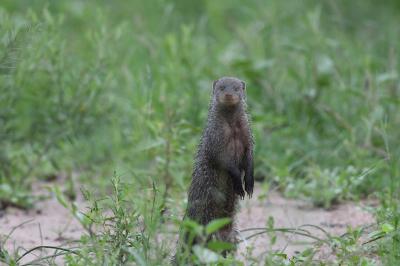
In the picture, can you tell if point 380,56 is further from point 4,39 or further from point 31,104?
point 4,39

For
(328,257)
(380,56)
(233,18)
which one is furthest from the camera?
(233,18)

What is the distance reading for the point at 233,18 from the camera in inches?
365

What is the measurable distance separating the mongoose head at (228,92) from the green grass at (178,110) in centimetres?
68

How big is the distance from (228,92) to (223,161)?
35 centimetres

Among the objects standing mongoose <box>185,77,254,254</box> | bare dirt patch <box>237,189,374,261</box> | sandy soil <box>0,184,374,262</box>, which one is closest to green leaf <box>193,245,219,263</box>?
standing mongoose <box>185,77,254,254</box>

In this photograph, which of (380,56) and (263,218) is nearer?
(263,218)

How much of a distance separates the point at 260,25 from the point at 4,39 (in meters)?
3.46

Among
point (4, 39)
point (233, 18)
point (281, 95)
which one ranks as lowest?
point (4, 39)

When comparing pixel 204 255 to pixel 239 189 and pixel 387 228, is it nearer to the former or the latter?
pixel 239 189

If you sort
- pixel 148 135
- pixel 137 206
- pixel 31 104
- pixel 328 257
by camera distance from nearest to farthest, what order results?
pixel 137 206 < pixel 328 257 < pixel 148 135 < pixel 31 104

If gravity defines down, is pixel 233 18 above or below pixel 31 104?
above

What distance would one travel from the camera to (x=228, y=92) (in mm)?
3795

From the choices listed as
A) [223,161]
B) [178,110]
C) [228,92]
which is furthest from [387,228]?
[178,110]

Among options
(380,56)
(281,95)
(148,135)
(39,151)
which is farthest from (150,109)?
(380,56)
